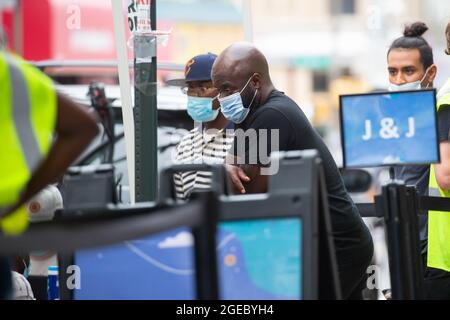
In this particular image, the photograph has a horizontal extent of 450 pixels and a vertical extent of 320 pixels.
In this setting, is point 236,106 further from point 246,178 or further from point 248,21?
point 248,21

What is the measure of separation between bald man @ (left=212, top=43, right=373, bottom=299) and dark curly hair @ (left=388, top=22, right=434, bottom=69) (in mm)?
1353

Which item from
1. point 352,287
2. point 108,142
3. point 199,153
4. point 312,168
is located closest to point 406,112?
point 312,168

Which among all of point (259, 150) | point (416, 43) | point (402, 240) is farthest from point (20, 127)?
point (416, 43)

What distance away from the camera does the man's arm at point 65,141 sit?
2.70 m

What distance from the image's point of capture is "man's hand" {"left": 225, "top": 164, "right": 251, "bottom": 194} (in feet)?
14.4

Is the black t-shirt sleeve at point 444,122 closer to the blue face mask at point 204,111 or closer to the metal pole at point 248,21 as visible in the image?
the blue face mask at point 204,111

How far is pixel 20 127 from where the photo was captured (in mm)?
2557

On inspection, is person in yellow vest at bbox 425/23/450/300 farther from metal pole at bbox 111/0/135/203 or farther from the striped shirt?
metal pole at bbox 111/0/135/203

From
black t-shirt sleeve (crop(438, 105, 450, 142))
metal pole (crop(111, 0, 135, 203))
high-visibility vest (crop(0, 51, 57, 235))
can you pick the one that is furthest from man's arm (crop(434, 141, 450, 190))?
high-visibility vest (crop(0, 51, 57, 235))

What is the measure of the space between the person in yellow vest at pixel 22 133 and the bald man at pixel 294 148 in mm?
1738

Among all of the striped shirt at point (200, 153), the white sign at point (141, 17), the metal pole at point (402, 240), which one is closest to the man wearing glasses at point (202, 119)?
the striped shirt at point (200, 153)

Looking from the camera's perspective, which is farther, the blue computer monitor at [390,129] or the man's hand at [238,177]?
the man's hand at [238,177]

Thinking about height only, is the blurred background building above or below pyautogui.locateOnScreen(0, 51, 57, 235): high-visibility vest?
above

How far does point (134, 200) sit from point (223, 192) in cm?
191
